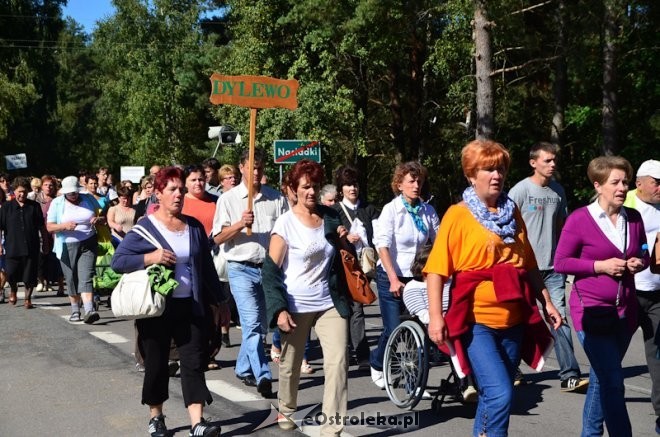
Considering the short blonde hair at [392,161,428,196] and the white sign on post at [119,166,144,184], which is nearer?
the short blonde hair at [392,161,428,196]

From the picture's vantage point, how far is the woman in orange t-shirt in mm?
4977

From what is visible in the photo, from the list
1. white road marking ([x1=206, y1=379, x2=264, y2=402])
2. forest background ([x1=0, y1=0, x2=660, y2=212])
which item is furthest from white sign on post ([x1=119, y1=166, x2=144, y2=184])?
white road marking ([x1=206, y1=379, x2=264, y2=402])

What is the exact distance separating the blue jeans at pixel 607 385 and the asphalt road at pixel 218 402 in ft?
3.18

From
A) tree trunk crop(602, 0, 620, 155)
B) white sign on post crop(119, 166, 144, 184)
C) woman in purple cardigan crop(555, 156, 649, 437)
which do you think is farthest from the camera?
white sign on post crop(119, 166, 144, 184)

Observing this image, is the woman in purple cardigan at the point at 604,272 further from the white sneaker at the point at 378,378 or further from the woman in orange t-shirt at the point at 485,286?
the white sneaker at the point at 378,378

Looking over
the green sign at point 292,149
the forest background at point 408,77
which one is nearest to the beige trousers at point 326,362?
the green sign at point 292,149

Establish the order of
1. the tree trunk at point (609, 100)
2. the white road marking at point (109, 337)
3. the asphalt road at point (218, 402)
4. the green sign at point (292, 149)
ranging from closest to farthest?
1. the asphalt road at point (218, 402)
2. the white road marking at point (109, 337)
3. the green sign at point (292, 149)
4. the tree trunk at point (609, 100)

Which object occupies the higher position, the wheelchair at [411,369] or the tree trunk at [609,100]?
the tree trunk at [609,100]

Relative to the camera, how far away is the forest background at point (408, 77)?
22688 millimetres

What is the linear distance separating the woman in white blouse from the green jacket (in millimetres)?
1591

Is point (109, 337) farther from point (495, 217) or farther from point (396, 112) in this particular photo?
point (396, 112)

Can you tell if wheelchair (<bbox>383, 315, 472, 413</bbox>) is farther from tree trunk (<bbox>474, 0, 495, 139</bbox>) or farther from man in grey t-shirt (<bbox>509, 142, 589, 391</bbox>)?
tree trunk (<bbox>474, 0, 495, 139</bbox>)

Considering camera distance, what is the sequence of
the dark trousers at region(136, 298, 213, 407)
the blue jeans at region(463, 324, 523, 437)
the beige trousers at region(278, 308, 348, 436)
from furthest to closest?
the dark trousers at region(136, 298, 213, 407)
the beige trousers at region(278, 308, 348, 436)
the blue jeans at region(463, 324, 523, 437)

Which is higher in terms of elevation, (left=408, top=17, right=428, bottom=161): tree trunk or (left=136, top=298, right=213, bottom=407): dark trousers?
(left=408, top=17, right=428, bottom=161): tree trunk
